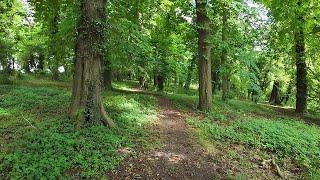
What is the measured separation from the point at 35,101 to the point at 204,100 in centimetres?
694

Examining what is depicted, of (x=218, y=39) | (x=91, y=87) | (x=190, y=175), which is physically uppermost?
(x=218, y=39)

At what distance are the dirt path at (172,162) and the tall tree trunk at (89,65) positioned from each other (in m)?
1.85

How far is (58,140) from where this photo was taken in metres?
8.62

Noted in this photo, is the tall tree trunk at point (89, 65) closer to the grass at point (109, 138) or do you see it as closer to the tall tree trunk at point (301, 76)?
the grass at point (109, 138)

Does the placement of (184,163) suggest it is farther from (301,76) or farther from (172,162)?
(301,76)

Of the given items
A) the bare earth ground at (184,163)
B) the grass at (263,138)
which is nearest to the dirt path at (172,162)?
the bare earth ground at (184,163)

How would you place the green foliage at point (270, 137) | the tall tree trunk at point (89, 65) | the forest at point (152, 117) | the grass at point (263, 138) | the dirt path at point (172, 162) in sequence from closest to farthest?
the dirt path at point (172, 162), the forest at point (152, 117), the tall tree trunk at point (89, 65), the grass at point (263, 138), the green foliage at point (270, 137)

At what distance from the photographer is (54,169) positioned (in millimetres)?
7387

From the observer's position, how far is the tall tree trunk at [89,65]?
9.95m

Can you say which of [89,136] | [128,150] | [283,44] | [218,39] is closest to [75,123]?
[89,136]

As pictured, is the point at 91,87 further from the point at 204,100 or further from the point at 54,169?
the point at 204,100

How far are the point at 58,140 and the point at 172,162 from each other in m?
2.98

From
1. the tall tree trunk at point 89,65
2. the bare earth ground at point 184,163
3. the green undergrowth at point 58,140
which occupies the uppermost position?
the tall tree trunk at point 89,65

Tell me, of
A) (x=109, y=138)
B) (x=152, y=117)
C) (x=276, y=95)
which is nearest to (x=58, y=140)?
(x=109, y=138)
